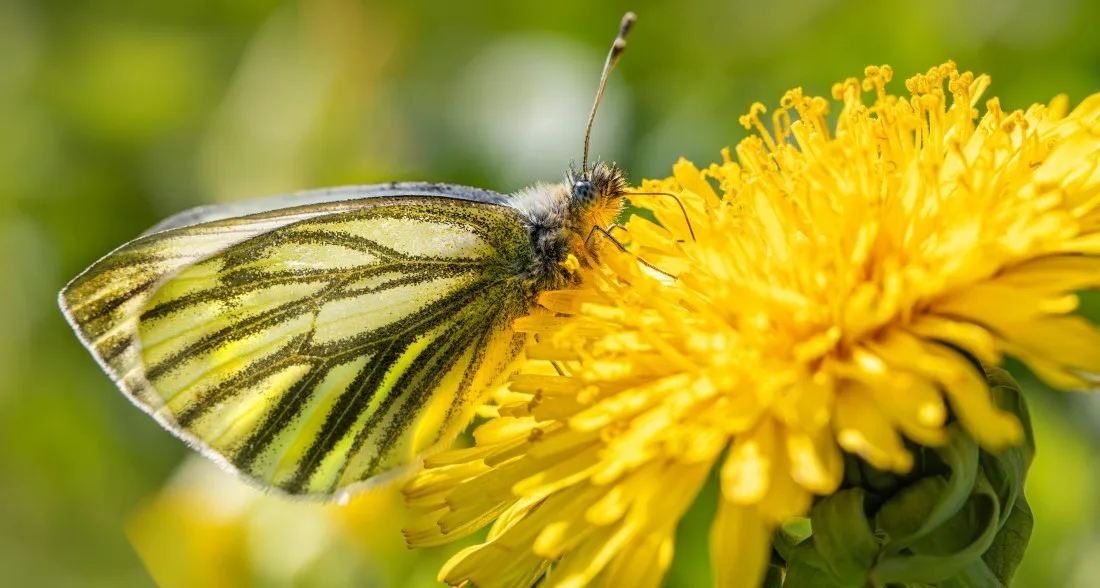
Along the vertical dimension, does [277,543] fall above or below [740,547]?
below

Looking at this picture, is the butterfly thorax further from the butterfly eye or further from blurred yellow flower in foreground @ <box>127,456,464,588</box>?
blurred yellow flower in foreground @ <box>127,456,464,588</box>

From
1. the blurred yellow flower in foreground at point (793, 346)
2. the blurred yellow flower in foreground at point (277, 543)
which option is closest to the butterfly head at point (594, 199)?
the blurred yellow flower in foreground at point (793, 346)

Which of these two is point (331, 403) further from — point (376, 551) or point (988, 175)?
point (988, 175)

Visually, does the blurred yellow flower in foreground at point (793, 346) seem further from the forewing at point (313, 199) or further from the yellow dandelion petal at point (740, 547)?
the forewing at point (313, 199)

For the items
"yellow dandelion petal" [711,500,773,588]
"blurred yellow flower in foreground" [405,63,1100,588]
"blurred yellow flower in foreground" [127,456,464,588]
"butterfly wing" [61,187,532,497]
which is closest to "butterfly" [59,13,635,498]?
"butterfly wing" [61,187,532,497]

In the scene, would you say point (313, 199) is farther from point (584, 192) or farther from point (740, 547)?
point (740, 547)

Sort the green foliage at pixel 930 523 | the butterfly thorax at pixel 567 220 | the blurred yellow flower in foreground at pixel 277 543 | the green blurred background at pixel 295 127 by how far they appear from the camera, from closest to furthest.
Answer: the green foliage at pixel 930 523, the butterfly thorax at pixel 567 220, the blurred yellow flower in foreground at pixel 277 543, the green blurred background at pixel 295 127

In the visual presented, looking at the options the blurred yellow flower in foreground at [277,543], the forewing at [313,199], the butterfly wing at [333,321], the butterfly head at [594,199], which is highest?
the butterfly head at [594,199]

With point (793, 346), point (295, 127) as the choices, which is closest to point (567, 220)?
point (793, 346)
